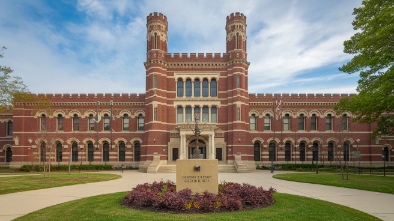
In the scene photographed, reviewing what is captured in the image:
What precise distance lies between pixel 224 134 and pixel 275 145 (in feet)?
26.2

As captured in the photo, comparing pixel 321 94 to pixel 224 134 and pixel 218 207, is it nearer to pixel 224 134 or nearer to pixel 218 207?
pixel 224 134

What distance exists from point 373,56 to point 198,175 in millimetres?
14917

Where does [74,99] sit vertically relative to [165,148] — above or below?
above

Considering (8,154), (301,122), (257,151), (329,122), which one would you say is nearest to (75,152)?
(8,154)

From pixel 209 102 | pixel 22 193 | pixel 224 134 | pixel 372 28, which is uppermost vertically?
pixel 372 28

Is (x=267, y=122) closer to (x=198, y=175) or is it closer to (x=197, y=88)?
(x=197, y=88)

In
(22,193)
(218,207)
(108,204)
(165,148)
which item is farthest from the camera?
(165,148)

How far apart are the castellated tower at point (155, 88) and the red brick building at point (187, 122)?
126mm

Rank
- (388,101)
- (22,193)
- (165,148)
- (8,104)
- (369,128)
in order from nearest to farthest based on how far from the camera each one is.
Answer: (22,193)
(388,101)
(8,104)
(165,148)
(369,128)

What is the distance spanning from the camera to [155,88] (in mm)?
39594

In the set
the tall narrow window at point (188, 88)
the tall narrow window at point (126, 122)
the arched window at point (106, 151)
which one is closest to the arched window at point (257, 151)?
the tall narrow window at point (188, 88)

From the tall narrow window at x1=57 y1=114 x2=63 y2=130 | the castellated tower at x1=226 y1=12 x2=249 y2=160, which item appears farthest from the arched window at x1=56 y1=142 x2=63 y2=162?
the castellated tower at x1=226 y1=12 x2=249 y2=160

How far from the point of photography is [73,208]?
12062 mm

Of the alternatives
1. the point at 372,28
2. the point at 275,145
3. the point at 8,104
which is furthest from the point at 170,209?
the point at 275,145
